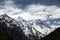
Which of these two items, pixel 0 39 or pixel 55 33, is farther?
pixel 55 33

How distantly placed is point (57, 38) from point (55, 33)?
3.79m

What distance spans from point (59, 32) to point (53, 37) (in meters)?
4.06

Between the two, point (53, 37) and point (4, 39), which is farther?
point (53, 37)

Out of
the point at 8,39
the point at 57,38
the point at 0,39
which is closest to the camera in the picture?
the point at 0,39

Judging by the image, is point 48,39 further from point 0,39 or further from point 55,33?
point 0,39

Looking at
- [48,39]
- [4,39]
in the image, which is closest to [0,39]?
[4,39]

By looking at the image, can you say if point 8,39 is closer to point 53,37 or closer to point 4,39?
point 4,39

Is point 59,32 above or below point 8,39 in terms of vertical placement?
below

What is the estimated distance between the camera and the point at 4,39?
213 feet

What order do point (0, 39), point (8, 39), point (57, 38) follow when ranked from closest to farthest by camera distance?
point (0, 39) < point (8, 39) < point (57, 38)

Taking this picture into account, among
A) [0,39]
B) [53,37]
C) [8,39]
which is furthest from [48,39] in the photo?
[0,39]

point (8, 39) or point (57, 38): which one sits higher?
point (8, 39)

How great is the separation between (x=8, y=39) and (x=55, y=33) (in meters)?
31.3

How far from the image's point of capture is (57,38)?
286 feet
